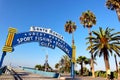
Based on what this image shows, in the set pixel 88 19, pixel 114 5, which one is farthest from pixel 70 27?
pixel 114 5

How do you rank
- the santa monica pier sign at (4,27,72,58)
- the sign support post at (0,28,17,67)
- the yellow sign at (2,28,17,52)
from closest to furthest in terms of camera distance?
the sign support post at (0,28,17,67) < the yellow sign at (2,28,17,52) < the santa monica pier sign at (4,27,72,58)

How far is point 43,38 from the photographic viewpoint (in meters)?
27.2

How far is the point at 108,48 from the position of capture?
38938mm

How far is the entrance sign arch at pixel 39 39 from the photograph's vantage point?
23.7 meters

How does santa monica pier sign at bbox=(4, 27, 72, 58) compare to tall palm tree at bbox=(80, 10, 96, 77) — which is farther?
tall palm tree at bbox=(80, 10, 96, 77)

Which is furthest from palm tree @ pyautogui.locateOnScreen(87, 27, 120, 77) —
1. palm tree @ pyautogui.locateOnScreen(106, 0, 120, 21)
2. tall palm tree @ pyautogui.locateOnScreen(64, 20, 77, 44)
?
tall palm tree @ pyautogui.locateOnScreen(64, 20, 77, 44)

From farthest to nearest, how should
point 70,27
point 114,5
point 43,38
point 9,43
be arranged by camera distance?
point 70,27 → point 114,5 → point 43,38 → point 9,43

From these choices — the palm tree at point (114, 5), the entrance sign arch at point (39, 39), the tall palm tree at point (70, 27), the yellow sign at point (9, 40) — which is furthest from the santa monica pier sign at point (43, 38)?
the tall palm tree at point (70, 27)

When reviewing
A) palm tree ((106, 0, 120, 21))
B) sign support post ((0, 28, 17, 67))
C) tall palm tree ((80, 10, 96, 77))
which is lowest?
sign support post ((0, 28, 17, 67))

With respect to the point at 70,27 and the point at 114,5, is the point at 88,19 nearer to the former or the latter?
the point at 70,27

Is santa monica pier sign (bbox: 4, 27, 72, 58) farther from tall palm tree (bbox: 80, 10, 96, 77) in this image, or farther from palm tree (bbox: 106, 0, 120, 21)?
tall palm tree (bbox: 80, 10, 96, 77)

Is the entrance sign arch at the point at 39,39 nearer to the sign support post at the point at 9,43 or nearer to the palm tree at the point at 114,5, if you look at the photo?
the sign support post at the point at 9,43

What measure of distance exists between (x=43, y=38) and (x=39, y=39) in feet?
2.43

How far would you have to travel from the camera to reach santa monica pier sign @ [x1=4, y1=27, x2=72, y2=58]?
24.8 m
